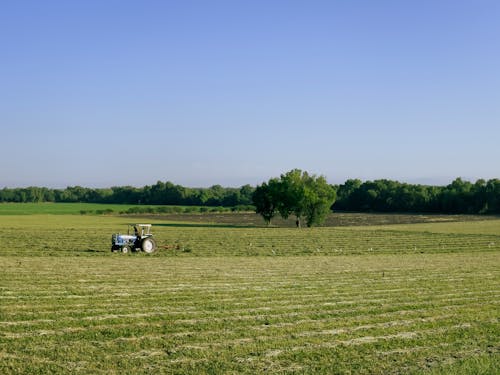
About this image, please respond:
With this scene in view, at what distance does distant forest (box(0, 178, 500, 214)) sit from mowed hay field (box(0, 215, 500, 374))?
10111 centimetres

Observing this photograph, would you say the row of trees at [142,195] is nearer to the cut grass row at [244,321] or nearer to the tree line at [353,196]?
the tree line at [353,196]

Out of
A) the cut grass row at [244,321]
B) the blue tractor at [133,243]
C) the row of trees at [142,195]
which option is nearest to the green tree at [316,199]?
the blue tractor at [133,243]

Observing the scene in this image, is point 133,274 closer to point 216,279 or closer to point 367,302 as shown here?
point 216,279

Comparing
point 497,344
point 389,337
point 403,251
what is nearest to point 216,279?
point 389,337

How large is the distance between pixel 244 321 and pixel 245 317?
19.4 inches

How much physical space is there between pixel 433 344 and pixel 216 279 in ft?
38.7

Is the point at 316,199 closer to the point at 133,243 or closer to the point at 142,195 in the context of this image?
the point at 133,243

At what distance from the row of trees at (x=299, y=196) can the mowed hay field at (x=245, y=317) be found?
161ft

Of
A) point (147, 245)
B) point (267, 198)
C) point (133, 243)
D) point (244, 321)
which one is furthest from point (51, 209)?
point (244, 321)

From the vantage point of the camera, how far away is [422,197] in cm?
13200

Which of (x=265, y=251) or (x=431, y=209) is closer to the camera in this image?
(x=265, y=251)

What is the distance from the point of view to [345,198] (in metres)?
148

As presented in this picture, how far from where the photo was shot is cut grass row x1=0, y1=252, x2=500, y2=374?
11.1m

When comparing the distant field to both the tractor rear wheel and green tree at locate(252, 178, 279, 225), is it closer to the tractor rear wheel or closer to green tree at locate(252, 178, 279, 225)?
green tree at locate(252, 178, 279, 225)
